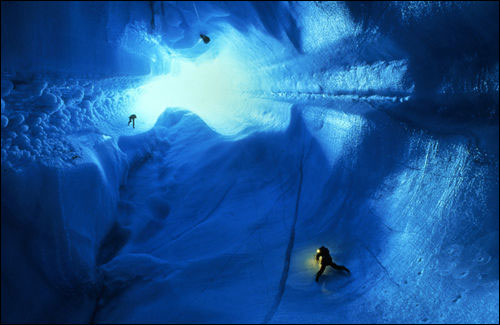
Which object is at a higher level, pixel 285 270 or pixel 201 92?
pixel 201 92

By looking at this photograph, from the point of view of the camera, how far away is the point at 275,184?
3488 millimetres

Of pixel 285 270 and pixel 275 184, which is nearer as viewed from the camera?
pixel 285 270

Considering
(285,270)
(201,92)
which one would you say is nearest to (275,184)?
(285,270)

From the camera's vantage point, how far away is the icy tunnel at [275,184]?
1922mm

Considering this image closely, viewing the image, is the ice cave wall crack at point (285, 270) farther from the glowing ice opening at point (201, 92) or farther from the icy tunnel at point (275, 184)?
the glowing ice opening at point (201, 92)

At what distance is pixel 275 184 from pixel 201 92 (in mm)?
6533

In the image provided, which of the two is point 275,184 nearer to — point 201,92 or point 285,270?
point 285,270

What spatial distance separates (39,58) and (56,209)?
118 cm

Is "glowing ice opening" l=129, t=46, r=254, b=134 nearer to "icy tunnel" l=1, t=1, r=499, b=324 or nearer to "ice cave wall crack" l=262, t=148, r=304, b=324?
"icy tunnel" l=1, t=1, r=499, b=324

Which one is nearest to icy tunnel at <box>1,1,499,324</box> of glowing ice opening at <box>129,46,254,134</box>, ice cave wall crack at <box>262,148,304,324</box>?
ice cave wall crack at <box>262,148,304,324</box>

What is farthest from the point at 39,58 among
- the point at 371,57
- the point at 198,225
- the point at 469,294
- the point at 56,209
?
the point at 469,294

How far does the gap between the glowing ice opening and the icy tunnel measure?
1905mm

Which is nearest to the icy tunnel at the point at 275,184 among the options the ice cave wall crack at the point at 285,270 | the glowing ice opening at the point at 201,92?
the ice cave wall crack at the point at 285,270

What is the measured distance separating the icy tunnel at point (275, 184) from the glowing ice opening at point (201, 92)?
1.90 meters
